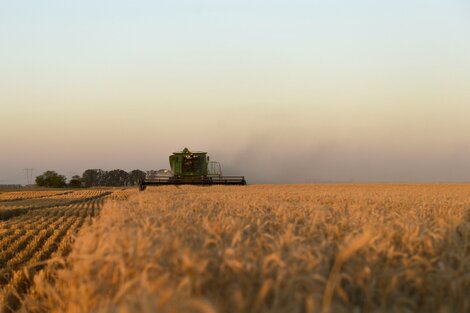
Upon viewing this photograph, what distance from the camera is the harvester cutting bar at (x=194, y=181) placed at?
121ft

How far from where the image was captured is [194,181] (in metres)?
37.2

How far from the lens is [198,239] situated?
4.34m

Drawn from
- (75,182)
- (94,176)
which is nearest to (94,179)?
(94,176)

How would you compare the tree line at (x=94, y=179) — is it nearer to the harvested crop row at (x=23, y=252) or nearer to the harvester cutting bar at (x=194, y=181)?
the harvester cutting bar at (x=194, y=181)

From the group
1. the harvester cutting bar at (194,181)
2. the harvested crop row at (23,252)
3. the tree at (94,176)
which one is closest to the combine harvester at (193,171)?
the harvester cutting bar at (194,181)

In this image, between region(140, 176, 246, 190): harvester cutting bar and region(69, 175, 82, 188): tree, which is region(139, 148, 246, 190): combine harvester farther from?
region(69, 175, 82, 188): tree

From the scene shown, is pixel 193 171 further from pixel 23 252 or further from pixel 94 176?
pixel 94 176

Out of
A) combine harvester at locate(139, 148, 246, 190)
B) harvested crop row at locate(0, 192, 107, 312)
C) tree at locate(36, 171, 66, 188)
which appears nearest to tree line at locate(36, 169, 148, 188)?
tree at locate(36, 171, 66, 188)

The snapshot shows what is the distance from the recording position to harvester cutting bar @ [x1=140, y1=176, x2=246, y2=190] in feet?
121

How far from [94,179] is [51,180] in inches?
1203

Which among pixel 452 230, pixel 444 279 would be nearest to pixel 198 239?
pixel 444 279

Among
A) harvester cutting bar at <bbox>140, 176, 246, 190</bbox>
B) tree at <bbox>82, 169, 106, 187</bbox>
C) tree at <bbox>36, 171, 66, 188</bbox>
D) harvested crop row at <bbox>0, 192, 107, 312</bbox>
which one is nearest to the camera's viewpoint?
harvested crop row at <bbox>0, 192, 107, 312</bbox>

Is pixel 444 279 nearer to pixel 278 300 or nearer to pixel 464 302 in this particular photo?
pixel 464 302

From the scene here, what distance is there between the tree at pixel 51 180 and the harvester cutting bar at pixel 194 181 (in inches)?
4098
